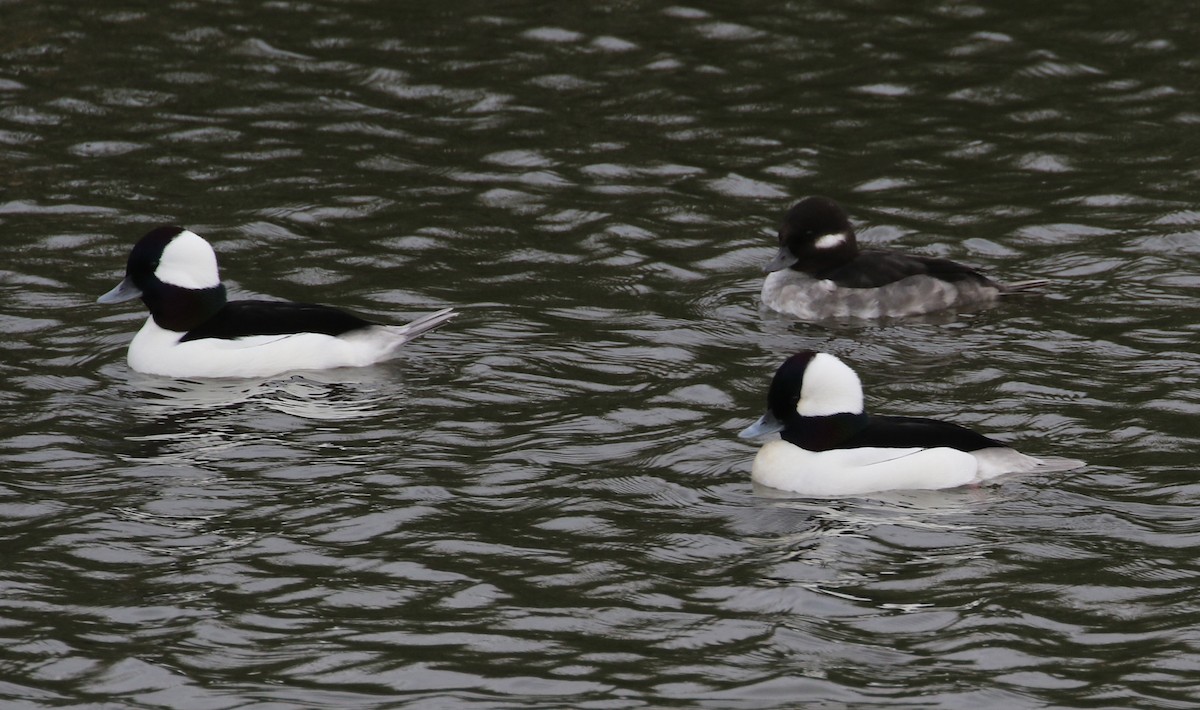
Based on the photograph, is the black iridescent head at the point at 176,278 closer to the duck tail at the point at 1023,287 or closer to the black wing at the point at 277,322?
the black wing at the point at 277,322

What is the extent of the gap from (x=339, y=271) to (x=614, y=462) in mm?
4331

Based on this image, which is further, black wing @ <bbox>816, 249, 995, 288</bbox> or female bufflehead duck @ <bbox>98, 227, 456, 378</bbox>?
black wing @ <bbox>816, 249, 995, 288</bbox>

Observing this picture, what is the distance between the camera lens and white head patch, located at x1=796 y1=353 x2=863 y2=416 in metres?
9.81

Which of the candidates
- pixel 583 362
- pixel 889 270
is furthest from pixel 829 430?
pixel 889 270

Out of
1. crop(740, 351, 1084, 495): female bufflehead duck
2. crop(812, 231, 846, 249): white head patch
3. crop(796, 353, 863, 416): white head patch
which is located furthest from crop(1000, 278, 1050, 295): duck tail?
crop(796, 353, 863, 416): white head patch

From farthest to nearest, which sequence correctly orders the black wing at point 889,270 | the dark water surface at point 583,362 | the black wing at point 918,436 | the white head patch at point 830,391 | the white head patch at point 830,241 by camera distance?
the white head patch at point 830,241 → the black wing at point 889,270 → the white head patch at point 830,391 → the black wing at point 918,436 → the dark water surface at point 583,362

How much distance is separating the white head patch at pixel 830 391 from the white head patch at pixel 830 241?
3.61m

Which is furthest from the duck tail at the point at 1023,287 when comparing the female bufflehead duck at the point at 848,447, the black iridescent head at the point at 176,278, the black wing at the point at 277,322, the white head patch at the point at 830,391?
the black iridescent head at the point at 176,278

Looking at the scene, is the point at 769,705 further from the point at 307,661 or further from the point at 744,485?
the point at 744,485

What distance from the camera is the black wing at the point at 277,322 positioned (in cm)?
1167

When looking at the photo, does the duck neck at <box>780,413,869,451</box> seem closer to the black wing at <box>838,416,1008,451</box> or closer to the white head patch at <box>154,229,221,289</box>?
the black wing at <box>838,416,1008,451</box>

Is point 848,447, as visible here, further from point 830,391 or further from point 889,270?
point 889,270

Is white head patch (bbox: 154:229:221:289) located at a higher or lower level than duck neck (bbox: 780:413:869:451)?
higher

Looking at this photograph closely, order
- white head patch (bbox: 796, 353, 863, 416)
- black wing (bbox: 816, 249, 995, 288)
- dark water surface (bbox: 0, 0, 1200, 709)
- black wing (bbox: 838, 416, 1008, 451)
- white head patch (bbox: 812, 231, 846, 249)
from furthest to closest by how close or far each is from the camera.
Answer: white head patch (bbox: 812, 231, 846, 249)
black wing (bbox: 816, 249, 995, 288)
white head patch (bbox: 796, 353, 863, 416)
black wing (bbox: 838, 416, 1008, 451)
dark water surface (bbox: 0, 0, 1200, 709)
